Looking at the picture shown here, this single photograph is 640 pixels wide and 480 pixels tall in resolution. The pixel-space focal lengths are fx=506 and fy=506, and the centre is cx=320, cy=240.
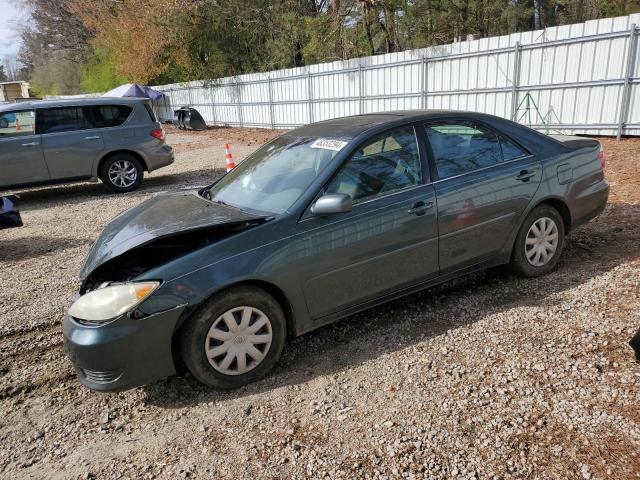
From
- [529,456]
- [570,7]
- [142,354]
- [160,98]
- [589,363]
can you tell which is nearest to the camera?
[529,456]

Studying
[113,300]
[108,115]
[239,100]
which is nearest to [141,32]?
[239,100]

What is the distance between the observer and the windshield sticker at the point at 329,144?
12.1 ft

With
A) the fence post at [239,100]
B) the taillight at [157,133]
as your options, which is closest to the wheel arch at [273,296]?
the taillight at [157,133]

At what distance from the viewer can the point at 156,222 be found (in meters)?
3.60

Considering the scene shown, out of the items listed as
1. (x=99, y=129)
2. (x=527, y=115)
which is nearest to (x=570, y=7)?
(x=527, y=115)

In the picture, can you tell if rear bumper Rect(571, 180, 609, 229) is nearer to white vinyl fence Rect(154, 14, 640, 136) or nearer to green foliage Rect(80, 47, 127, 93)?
white vinyl fence Rect(154, 14, 640, 136)

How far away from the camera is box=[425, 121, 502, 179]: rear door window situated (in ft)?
13.0

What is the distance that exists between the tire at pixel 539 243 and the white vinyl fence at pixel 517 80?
8223mm

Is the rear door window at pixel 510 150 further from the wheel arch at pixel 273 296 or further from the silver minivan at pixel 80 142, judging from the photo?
the silver minivan at pixel 80 142

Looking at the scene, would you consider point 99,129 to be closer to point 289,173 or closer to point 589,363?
point 289,173

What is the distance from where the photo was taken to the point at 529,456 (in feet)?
8.05

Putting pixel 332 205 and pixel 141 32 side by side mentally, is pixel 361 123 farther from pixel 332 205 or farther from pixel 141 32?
pixel 141 32

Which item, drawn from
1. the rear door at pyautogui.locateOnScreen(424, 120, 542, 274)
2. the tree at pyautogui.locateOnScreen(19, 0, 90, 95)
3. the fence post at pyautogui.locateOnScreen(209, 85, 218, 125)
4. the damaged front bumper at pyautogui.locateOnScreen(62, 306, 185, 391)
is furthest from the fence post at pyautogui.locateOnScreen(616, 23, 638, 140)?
the tree at pyautogui.locateOnScreen(19, 0, 90, 95)

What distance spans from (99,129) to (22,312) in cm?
623
